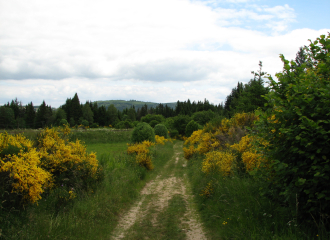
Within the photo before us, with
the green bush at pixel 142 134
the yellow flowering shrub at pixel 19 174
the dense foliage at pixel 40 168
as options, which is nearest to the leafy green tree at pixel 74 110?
the green bush at pixel 142 134

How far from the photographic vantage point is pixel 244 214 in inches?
210

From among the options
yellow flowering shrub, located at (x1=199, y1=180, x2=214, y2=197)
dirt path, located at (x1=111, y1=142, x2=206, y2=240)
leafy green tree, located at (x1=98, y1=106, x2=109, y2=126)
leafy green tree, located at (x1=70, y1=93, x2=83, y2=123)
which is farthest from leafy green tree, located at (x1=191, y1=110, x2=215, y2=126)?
yellow flowering shrub, located at (x1=199, y1=180, x2=214, y2=197)

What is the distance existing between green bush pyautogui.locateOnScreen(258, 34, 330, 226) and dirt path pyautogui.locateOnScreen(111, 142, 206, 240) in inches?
102

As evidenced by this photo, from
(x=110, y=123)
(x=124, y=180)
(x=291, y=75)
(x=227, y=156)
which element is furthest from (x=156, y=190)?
(x=110, y=123)

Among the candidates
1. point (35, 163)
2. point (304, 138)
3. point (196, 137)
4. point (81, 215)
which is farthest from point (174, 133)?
point (304, 138)

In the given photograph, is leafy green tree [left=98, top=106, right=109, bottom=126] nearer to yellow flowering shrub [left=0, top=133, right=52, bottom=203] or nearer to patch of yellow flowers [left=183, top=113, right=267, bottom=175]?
patch of yellow flowers [left=183, top=113, right=267, bottom=175]

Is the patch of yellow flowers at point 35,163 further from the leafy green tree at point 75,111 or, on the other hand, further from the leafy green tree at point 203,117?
the leafy green tree at point 75,111

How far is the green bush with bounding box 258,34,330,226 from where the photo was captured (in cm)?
356

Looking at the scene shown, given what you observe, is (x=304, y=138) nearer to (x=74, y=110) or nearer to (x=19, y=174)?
(x=19, y=174)

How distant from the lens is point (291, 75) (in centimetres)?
445

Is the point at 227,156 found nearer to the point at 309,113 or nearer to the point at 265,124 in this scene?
the point at 265,124

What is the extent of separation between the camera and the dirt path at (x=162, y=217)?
5668 mm

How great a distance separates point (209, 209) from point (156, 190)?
12.6 feet

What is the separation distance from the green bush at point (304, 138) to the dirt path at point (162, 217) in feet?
8.49
